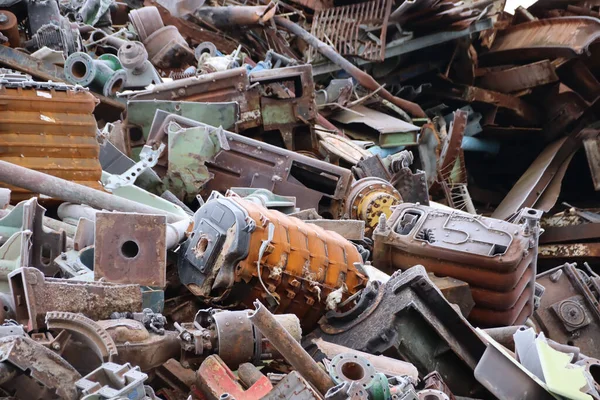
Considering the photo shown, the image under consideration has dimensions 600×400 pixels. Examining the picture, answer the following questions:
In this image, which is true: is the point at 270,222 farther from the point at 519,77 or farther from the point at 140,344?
A: the point at 519,77

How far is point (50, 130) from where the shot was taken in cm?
438

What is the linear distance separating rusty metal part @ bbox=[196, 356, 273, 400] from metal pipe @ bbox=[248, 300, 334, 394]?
115 mm

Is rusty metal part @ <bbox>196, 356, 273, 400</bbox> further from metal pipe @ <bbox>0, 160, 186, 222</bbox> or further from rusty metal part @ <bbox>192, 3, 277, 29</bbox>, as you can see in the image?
rusty metal part @ <bbox>192, 3, 277, 29</bbox>

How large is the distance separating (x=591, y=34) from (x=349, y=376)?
6.59m

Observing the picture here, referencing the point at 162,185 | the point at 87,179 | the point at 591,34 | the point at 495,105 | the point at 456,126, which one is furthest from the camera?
the point at 495,105

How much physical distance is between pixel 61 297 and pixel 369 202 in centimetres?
261

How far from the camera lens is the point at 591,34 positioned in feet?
27.1

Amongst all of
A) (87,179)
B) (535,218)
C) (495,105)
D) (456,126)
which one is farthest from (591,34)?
(87,179)

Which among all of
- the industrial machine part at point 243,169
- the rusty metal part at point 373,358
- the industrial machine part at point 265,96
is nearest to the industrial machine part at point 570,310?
the industrial machine part at point 243,169

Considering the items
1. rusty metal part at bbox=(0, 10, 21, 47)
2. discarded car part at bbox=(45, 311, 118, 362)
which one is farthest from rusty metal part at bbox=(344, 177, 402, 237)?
rusty metal part at bbox=(0, 10, 21, 47)

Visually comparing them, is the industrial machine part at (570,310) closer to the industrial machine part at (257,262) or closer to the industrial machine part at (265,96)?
the industrial machine part at (257,262)

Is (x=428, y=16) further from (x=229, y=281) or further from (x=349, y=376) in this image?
(x=349, y=376)

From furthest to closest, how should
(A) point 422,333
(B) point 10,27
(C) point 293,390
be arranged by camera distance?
1. (B) point 10,27
2. (A) point 422,333
3. (C) point 293,390

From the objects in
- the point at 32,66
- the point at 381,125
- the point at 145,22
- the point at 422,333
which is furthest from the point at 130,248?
the point at 145,22
